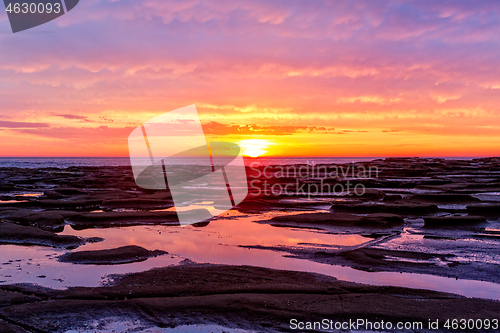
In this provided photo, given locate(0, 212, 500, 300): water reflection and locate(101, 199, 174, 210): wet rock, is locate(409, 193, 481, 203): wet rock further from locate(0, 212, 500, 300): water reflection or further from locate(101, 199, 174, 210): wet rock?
locate(101, 199, 174, 210): wet rock

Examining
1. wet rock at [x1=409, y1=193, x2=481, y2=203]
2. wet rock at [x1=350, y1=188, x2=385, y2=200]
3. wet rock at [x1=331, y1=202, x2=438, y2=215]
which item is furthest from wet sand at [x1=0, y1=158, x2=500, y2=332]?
wet rock at [x1=350, y1=188, x2=385, y2=200]

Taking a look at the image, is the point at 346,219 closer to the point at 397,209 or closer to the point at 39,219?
the point at 397,209

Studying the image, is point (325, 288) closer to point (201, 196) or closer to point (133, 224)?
point (133, 224)

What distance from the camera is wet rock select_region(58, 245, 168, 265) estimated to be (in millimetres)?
10023

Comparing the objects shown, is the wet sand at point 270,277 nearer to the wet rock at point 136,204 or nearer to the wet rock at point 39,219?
the wet rock at point 39,219

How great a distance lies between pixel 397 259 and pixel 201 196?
19.4 meters

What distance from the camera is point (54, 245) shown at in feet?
38.8

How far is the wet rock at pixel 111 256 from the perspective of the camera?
10.0 metres

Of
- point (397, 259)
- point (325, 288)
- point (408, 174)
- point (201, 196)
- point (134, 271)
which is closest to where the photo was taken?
point (325, 288)

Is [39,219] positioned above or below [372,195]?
above

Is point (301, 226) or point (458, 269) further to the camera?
point (301, 226)

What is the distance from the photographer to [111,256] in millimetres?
10352

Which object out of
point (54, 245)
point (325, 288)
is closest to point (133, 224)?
point (54, 245)

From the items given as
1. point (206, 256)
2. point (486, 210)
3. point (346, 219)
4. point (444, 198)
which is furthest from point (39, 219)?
point (444, 198)
